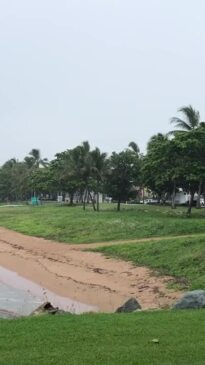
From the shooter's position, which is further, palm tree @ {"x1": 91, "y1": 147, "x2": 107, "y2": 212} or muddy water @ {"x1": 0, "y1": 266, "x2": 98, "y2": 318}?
palm tree @ {"x1": 91, "y1": 147, "x2": 107, "y2": 212}

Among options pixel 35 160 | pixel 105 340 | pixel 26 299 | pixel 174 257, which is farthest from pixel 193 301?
pixel 35 160

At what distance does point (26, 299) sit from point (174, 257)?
727 centimetres

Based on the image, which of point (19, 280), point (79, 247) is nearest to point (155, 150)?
point (79, 247)

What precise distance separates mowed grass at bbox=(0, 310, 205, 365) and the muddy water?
3.91 metres

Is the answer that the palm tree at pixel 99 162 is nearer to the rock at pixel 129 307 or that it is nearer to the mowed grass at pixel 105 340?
the rock at pixel 129 307

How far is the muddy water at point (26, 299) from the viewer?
16.4 m

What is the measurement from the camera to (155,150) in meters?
50.1

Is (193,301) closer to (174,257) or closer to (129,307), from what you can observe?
(129,307)

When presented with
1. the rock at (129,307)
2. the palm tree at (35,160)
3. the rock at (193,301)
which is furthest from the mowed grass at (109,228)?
the palm tree at (35,160)

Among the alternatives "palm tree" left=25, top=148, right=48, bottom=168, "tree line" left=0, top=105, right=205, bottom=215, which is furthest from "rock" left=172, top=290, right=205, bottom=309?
"palm tree" left=25, top=148, right=48, bottom=168

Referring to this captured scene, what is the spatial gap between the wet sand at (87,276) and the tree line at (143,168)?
14480mm

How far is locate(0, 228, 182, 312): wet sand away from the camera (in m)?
18.3

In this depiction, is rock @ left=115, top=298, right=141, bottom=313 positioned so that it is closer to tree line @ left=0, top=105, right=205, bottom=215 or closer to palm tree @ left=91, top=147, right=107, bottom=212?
tree line @ left=0, top=105, right=205, bottom=215

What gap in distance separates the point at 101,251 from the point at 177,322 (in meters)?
20.7
